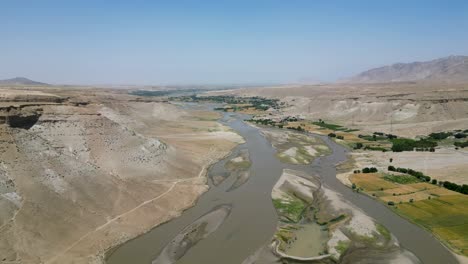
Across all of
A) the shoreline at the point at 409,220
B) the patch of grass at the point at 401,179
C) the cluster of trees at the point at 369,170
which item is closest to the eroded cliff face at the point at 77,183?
the shoreline at the point at 409,220

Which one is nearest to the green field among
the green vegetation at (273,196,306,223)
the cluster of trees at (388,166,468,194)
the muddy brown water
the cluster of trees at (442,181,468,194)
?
the muddy brown water

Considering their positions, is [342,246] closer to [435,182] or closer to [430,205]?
[430,205]

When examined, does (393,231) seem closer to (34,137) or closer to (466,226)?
(466,226)

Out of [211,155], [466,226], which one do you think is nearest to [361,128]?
[211,155]

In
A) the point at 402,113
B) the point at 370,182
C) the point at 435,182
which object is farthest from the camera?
the point at 402,113

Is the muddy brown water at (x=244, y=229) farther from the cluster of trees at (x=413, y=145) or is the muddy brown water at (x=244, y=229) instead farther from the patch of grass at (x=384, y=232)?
the cluster of trees at (x=413, y=145)

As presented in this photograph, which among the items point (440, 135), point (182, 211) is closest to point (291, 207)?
point (182, 211)

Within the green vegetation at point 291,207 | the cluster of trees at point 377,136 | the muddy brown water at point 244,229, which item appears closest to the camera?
the muddy brown water at point 244,229
